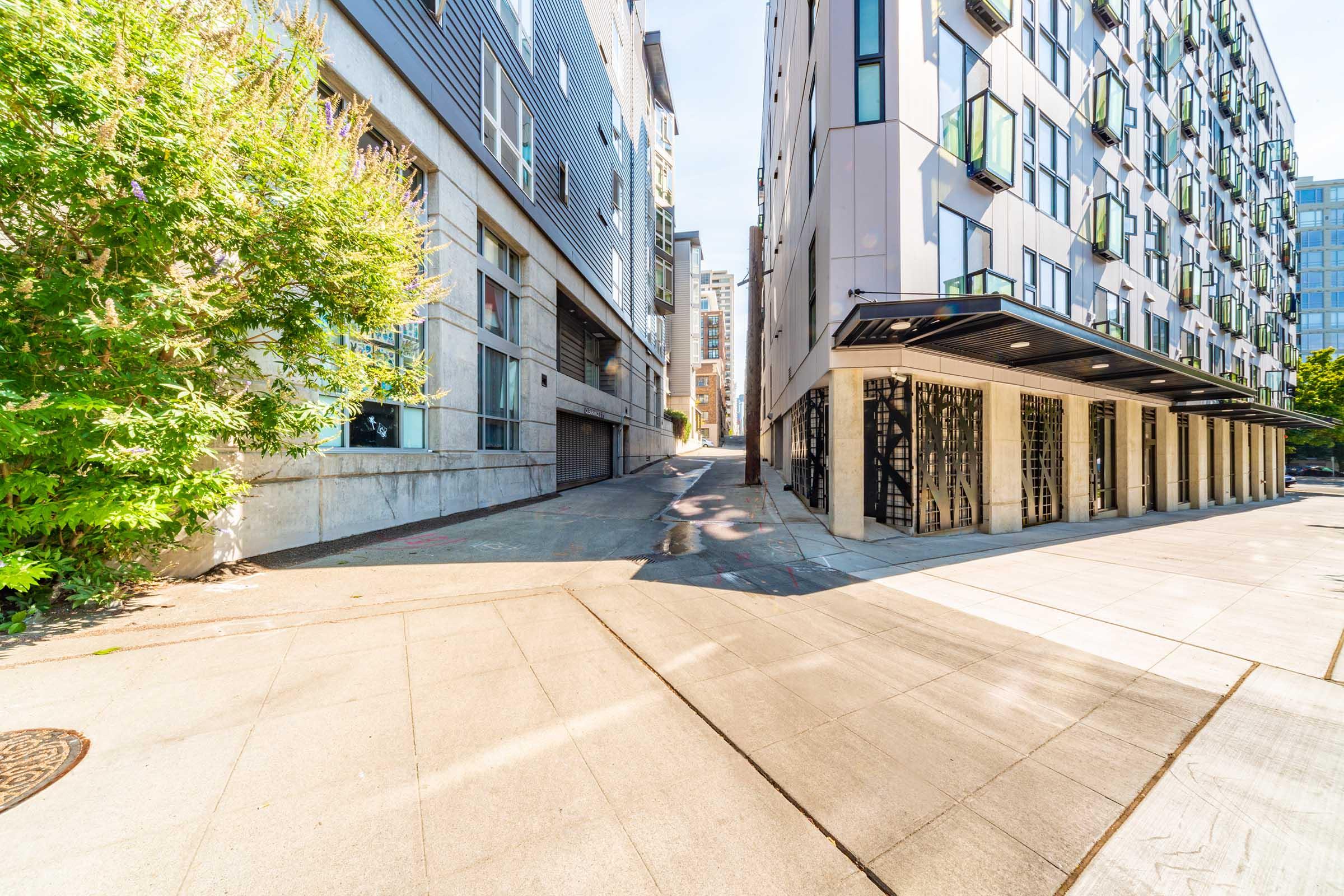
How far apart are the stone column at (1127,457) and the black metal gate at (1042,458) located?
→ 4.67 meters

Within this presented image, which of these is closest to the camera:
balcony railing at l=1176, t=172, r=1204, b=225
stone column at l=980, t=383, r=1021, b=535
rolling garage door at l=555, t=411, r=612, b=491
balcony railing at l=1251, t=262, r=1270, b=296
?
stone column at l=980, t=383, r=1021, b=535

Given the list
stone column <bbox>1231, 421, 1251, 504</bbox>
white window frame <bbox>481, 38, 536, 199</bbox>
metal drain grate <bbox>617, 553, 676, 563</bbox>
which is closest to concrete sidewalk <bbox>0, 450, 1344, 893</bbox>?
metal drain grate <bbox>617, 553, 676, 563</bbox>

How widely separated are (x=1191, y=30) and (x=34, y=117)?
3929cm

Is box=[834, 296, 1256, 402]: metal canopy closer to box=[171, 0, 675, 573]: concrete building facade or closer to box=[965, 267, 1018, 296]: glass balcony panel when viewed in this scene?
box=[965, 267, 1018, 296]: glass balcony panel

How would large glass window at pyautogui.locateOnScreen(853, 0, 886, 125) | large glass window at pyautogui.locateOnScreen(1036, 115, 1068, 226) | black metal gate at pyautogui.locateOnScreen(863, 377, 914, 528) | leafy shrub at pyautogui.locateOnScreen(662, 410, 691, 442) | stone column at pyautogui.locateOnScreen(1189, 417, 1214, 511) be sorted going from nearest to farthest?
large glass window at pyautogui.locateOnScreen(853, 0, 886, 125) < black metal gate at pyautogui.locateOnScreen(863, 377, 914, 528) < large glass window at pyautogui.locateOnScreen(1036, 115, 1068, 226) < stone column at pyautogui.locateOnScreen(1189, 417, 1214, 511) < leafy shrub at pyautogui.locateOnScreen(662, 410, 691, 442)

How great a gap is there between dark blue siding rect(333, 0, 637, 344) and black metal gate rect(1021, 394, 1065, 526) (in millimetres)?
16848

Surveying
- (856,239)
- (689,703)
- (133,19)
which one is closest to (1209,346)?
(856,239)

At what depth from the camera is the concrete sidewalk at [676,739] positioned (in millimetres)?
2121

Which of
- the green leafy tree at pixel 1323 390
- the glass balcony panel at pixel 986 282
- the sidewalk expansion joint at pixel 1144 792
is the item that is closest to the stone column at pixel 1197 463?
the glass balcony panel at pixel 986 282

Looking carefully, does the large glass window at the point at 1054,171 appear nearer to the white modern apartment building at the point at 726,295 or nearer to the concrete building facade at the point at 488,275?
the concrete building facade at the point at 488,275

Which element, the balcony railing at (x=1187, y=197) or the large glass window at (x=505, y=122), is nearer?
the large glass window at (x=505, y=122)

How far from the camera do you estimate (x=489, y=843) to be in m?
2.19

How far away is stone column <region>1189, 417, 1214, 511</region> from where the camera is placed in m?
21.8

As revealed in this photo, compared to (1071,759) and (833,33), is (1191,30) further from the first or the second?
(1071,759)
